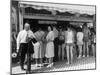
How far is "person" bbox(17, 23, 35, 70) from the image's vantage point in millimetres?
2721

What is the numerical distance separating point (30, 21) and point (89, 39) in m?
1.00

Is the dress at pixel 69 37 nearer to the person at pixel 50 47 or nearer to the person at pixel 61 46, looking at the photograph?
the person at pixel 61 46

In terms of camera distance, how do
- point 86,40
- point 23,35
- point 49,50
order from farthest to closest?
point 86,40 → point 49,50 → point 23,35

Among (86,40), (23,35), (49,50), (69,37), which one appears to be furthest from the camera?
(86,40)

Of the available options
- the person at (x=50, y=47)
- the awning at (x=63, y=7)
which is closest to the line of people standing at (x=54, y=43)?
the person at (x=50, y=47)

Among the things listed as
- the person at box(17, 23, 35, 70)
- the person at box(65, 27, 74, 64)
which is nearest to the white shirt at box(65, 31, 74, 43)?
the person at box(65, 27, 74, 64)

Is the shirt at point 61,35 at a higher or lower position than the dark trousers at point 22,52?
higher

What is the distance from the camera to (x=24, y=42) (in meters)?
2.75

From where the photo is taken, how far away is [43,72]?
9.32ft

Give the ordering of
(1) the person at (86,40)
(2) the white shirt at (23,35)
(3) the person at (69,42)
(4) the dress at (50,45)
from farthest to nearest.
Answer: (1) the person at (86,40) → (3) the person at (69,42) → (4) the dress at (50,45) → (2) the white shirt at (23,35)

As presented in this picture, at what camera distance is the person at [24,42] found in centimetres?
272

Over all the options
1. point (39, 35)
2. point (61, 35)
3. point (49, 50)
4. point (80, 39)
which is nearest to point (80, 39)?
point (80, 39)

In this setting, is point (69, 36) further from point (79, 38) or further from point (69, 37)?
point (79, 38)

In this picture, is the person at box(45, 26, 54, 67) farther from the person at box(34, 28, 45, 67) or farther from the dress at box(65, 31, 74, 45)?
the dress at box(65, 31, 74, 45)
